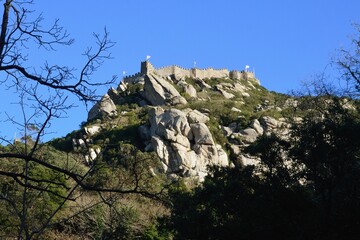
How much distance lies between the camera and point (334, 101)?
14852 mm

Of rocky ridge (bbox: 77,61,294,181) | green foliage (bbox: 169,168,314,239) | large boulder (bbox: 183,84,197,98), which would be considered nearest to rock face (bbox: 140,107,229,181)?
rocky ridge (bbox: 77,61,294,181)

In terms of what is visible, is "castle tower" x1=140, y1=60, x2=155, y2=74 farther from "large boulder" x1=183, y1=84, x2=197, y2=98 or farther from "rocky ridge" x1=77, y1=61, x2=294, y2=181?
"large boulder" x1=183, y1=84, x2=197, y2=98

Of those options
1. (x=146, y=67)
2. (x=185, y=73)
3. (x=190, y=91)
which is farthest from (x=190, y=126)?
(x=185, y=73)

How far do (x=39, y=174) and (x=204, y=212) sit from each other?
7.42m

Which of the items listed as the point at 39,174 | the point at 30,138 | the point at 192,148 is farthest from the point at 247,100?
the point at 30,138

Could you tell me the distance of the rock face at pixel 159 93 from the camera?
2146 inches

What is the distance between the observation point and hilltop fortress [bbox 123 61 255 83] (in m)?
66.6

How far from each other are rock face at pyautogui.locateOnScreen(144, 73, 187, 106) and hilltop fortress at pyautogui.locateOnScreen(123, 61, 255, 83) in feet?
23.8

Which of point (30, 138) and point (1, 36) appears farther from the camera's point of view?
point (30, 138)

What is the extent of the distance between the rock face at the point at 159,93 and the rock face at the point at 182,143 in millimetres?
8649

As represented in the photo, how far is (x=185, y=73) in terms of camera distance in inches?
2744

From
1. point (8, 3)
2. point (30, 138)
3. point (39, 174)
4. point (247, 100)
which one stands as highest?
point (247, 100)

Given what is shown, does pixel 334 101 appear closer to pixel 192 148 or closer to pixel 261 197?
pixel 261 197

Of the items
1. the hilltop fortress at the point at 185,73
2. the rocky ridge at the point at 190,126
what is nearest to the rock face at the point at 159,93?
the rocky ridge at the point at 190,126
